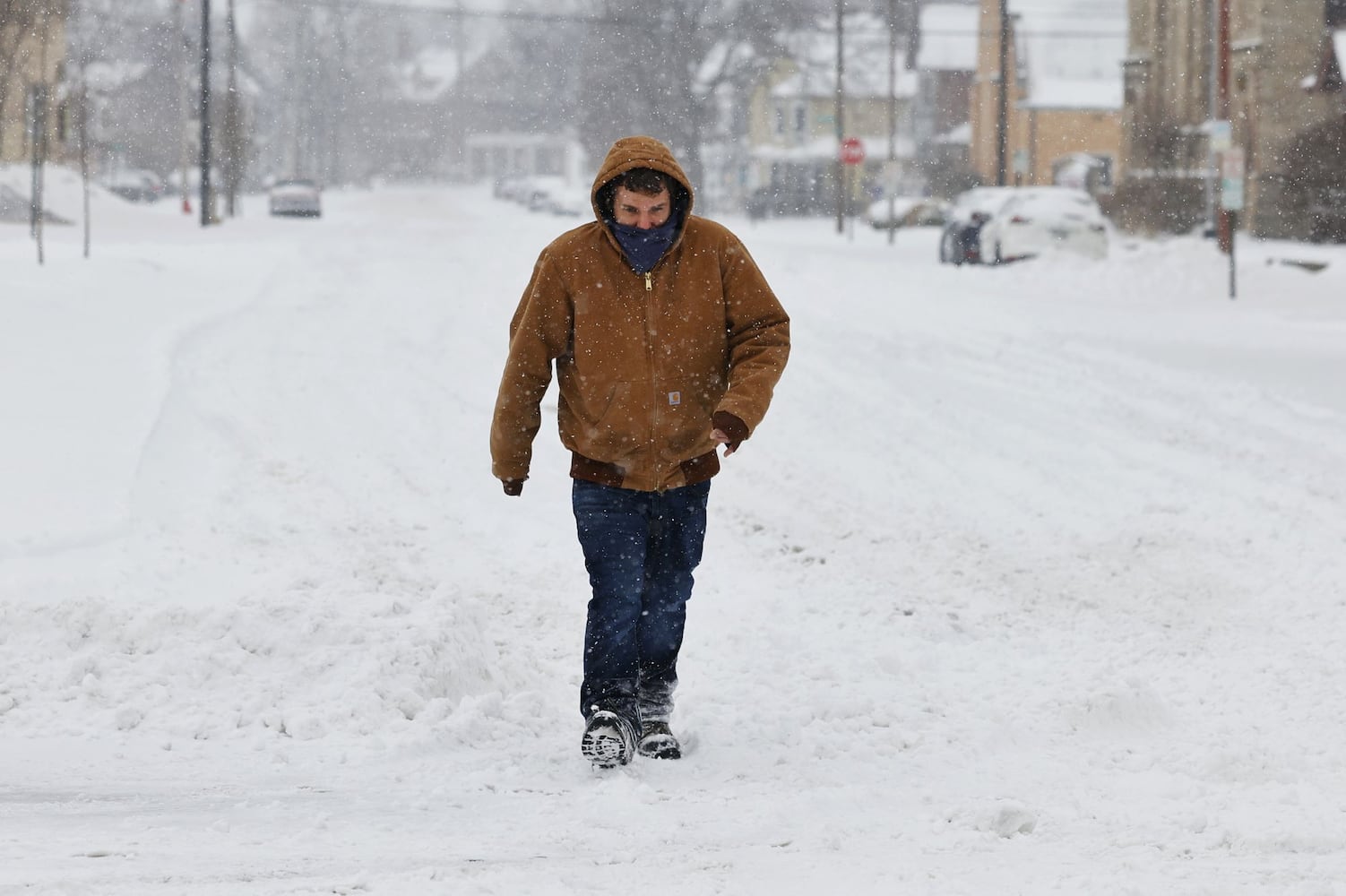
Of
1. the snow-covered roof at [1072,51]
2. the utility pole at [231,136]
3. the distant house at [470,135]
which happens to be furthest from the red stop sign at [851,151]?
the distant house at [470,135]

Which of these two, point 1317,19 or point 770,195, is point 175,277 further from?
point 770,195

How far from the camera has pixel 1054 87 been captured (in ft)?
239

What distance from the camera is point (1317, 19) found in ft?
114

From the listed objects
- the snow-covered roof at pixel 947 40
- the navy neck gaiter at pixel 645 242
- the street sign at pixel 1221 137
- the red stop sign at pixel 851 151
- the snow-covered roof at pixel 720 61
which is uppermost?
the snow-covered roof at pixel 947 40

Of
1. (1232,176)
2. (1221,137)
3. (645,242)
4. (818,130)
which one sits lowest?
(645,242)

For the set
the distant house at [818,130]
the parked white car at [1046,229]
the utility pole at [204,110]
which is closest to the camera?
the parked white car at [1046,229]

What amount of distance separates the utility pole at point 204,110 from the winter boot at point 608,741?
37331 millimetres

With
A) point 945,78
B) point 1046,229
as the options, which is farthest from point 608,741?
point 945,78

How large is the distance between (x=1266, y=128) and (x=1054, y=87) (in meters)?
38.9

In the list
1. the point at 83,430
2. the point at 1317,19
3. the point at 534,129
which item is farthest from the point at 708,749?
the point at 534,129

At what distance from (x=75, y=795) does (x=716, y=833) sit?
1.58 metres

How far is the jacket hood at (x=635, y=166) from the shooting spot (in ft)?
14.4

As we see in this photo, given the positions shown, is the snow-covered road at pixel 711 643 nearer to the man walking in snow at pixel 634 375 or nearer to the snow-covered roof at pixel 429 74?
the man walking in snow at pixel 634 375

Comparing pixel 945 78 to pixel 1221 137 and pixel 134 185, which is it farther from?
pixel 1221 137
